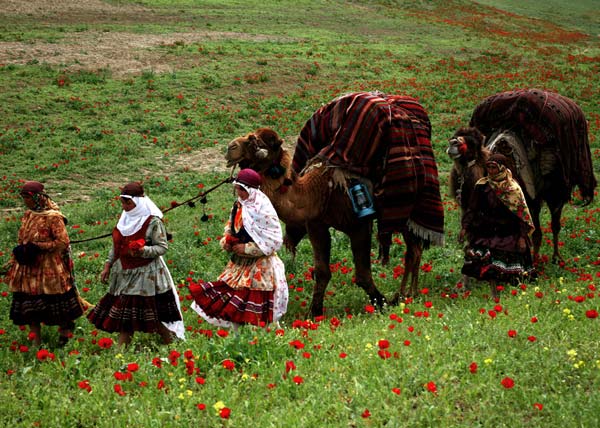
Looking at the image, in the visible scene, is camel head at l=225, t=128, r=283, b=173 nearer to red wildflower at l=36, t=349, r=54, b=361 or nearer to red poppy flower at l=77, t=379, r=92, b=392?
red wildflower at l=36, t=349, r=54, b=361

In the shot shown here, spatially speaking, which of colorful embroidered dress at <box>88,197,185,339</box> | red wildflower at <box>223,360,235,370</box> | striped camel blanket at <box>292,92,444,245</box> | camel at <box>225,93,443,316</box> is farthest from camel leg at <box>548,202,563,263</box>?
red wildflower at <box>223,360,235,370</box>

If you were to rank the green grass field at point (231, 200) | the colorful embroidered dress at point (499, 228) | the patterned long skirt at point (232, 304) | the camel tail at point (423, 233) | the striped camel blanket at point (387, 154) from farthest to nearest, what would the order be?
1. the camel tail at point (423, 233)
2. the striped camel blanket at point (387, 154)
3. the colorful embroidered dress at point (499, 228)
4. the patterned long skirt at point (232, 304)
5. the green grass field at point (231, 200)

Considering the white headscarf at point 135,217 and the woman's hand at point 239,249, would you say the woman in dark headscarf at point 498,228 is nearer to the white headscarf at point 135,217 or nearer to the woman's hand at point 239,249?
the woman's hand at point 239,249

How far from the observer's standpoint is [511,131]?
981cm

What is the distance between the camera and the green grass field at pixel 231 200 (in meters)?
4.31

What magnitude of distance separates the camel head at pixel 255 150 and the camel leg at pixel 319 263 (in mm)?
1039

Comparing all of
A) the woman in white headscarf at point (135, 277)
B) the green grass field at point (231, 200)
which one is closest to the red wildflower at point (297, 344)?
the green grass field at point (231, 200)

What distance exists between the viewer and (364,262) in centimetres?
779

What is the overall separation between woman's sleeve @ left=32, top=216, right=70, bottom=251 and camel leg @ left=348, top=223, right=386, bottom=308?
11.5ft

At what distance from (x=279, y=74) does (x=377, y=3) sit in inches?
1096

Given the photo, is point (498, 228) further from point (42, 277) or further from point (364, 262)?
point (42, 277)

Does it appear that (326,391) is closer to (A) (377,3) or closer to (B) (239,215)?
(B) (239,215)

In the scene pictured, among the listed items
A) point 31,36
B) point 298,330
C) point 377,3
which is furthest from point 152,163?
point 377,3

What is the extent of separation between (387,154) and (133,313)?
145 inches
